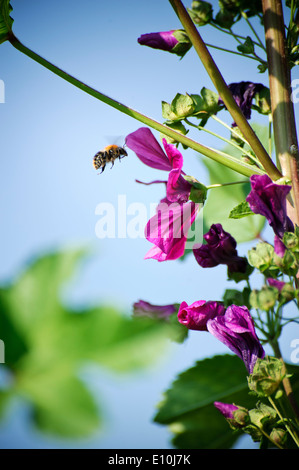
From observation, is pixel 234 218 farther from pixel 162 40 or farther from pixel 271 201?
pixel 162 40

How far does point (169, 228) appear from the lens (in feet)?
1.20

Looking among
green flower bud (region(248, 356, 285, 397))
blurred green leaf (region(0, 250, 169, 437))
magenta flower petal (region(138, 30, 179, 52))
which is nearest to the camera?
blurred green leaf (region(0, 250, 169, 437))

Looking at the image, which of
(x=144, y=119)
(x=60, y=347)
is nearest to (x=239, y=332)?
(x=144, y=119)

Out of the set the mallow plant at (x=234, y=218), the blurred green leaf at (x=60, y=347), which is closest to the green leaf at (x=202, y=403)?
the mallow plant at (x=234, y=218)

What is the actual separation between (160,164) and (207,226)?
135 mm

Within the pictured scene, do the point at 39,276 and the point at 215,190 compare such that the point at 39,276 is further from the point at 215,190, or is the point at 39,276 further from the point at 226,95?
the point at 215,190

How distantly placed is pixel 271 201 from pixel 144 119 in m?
0.10

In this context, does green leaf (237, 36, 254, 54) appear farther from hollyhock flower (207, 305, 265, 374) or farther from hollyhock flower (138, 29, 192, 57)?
hollyhock flower (207, 305, 265, 374)

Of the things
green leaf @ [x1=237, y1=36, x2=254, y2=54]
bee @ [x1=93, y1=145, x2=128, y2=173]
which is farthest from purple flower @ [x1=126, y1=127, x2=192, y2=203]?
bee @ [x1=93, y1=145, x2=128, y2=173]

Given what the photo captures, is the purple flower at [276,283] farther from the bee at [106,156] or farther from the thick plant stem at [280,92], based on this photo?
the bee at [106,156]

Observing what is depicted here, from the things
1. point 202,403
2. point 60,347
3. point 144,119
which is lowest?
point 202,403

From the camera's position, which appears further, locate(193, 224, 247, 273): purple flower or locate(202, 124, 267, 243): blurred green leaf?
locate(202, 124, 267, 243): blurred green leaf

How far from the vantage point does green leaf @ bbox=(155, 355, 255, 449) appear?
383mm

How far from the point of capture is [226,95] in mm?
316
